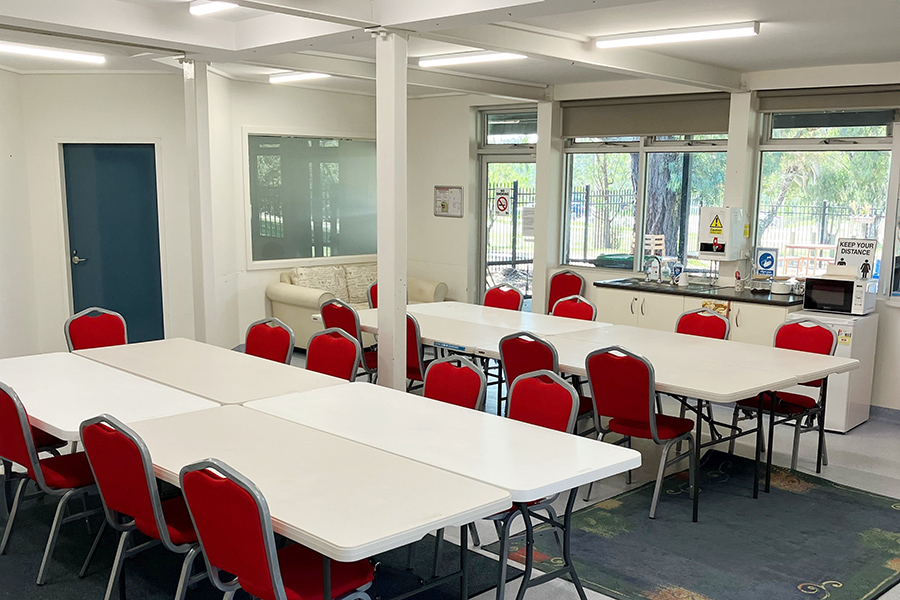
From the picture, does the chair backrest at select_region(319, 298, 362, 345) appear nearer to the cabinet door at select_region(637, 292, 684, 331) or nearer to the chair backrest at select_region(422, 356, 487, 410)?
the chair backrest at select_region(422, 356, 487, 410)

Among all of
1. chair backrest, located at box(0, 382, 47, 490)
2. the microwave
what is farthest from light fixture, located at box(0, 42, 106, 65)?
the microwave

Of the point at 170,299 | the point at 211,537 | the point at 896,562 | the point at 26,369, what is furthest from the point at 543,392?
the point at 170,299

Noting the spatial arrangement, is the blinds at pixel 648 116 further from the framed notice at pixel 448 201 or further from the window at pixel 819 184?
the framed notice at pixel 448 201

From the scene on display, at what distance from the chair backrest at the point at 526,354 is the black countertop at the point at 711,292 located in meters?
2.66

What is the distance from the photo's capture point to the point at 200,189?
650 centimetres

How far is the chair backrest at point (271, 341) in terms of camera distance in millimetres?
5227

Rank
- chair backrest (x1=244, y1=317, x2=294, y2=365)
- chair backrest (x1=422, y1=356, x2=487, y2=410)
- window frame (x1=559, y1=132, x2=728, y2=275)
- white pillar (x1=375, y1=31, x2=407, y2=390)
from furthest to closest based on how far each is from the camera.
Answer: window frame (x1=559, y1=132, x2=728, y2=275)
chair backrest (x1=244, y1=317, x2=294, y2=365)
white pillar (x1=375, y1=31, x2=407, y2=390)
chair backrest (x1=422, y1=356, x2=487, y2=410)

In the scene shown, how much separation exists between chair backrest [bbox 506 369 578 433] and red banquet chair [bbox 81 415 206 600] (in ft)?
4.95

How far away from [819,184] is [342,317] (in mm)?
4355

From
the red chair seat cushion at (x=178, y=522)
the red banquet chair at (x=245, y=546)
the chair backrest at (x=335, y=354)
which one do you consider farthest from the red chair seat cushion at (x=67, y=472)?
the chair backrest at (x=335, y=354)

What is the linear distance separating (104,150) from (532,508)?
667 cm

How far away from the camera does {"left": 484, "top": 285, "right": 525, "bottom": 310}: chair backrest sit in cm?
739

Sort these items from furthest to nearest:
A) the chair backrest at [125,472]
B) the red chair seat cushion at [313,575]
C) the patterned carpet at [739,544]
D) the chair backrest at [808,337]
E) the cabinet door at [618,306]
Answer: the cabinet door at [618,306], the chair backrest at [808,337], the patterned carpet at [739,544], the chair backrest at [125,472], the red chair seat cushion at [313,575]

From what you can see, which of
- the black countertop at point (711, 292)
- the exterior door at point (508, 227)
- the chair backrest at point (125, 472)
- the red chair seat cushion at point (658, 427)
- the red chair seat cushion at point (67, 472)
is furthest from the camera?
the exterior door at point (508, 227)
